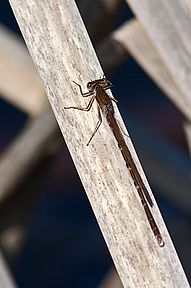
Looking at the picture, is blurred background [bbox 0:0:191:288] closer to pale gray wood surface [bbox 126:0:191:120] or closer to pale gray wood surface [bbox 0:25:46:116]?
pale gray wood surface [bbox 0:25:46:116]

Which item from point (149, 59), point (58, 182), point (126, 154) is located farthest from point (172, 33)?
point (58, 182)

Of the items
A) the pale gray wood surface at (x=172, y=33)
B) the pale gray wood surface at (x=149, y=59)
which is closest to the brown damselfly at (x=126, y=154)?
the pale gray wood surface at (x=172, y=33)

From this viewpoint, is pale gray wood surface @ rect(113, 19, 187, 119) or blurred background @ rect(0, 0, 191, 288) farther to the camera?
blurred background @ rect(0, 0, 191, 288)

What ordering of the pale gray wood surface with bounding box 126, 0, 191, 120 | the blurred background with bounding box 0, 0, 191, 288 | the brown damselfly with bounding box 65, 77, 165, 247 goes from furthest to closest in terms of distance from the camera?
the blurred background with bounding box 0, 0, 191, 288 → the pale gray wood surface with bounding box 126, 0, 191, 120 → the brown damselfly with bounding box 65, 77, 165, 247

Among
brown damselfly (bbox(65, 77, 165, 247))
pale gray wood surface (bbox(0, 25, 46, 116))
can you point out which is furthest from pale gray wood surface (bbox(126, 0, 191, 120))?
pale gray wood surface (bbox(0, 25, 46, 116))

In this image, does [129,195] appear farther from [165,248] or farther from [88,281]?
[88,281]

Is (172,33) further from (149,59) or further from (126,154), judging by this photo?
(126,154)
